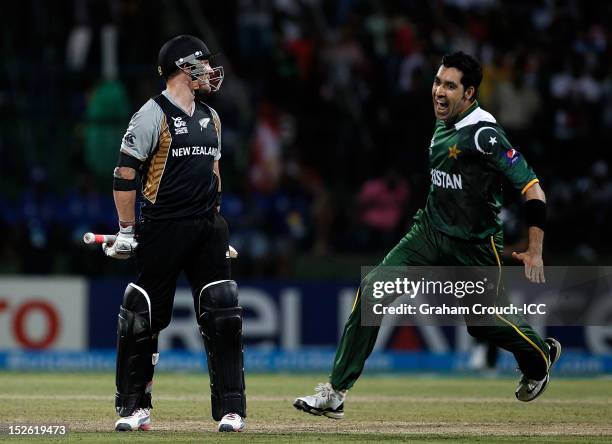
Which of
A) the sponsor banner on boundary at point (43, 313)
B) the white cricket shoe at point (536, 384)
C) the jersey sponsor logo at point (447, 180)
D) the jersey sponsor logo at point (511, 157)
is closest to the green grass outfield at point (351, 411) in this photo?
the white cricket shoe at point (536, 384)

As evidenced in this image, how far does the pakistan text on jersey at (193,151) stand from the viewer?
26.1 ft

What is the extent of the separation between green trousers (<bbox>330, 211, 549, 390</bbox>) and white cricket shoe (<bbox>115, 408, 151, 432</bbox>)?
119 cm

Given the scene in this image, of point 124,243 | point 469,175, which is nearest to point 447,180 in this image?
point 469,175

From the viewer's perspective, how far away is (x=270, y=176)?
1714 centimetres

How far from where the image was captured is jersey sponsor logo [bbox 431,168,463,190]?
8.34 meters

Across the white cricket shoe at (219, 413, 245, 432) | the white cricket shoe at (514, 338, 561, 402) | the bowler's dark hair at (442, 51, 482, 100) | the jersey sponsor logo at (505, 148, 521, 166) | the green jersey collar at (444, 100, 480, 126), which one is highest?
the bowler's dark hair at (442, 51, 482, 100)

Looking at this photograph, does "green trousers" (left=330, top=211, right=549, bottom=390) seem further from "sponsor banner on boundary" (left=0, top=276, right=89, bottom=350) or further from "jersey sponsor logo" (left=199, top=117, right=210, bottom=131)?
"sponsor banner on boundary" (left=0, top=276, right=89, bottom=350)

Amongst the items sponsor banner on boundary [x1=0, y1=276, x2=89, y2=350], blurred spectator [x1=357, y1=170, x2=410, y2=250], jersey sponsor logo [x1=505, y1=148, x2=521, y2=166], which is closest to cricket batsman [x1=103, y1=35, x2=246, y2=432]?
jersey sponsor logo [x1=505, y1=148, x2=521, y2=166]

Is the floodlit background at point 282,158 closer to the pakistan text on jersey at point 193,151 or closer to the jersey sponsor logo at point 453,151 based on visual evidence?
the jersey sponsor logo at point 453,151

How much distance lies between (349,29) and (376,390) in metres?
7.70

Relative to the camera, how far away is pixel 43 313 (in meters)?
15.9

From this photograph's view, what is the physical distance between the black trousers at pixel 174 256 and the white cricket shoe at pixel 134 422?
50 cm

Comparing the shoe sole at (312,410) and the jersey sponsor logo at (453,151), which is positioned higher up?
the jersey sponsor logo at (453,151)

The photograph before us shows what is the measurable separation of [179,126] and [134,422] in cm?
177
